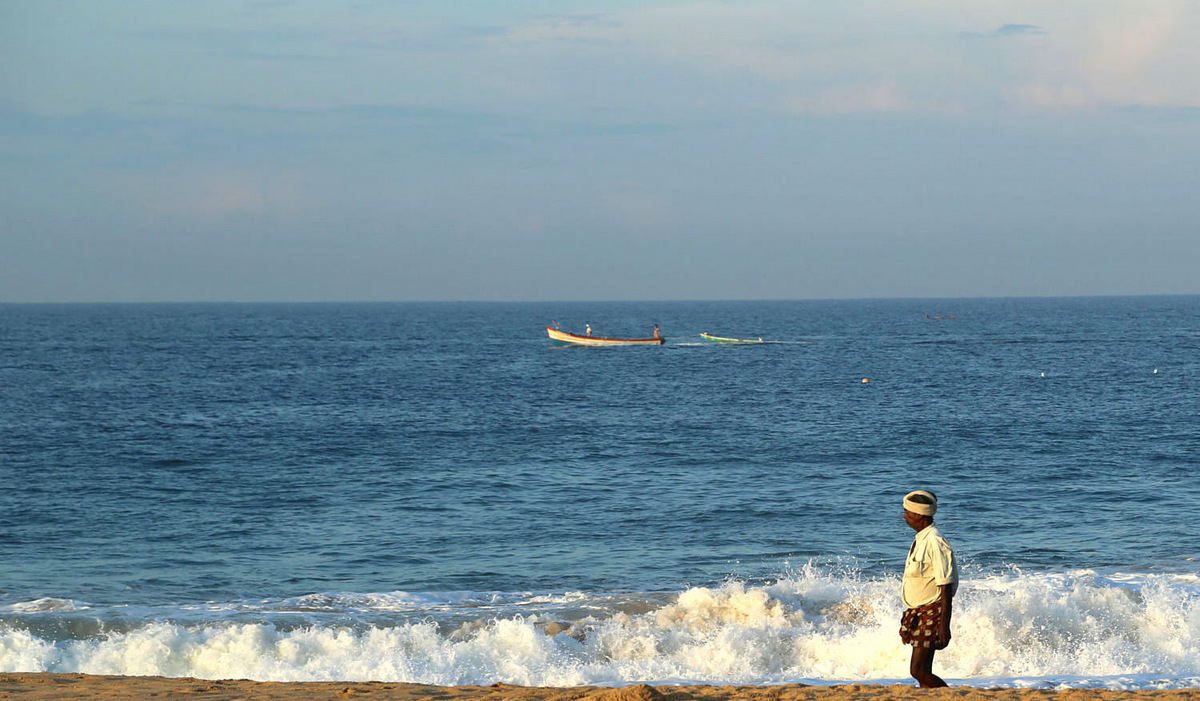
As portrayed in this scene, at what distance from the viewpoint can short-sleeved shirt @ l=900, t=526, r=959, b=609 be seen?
9.20 m

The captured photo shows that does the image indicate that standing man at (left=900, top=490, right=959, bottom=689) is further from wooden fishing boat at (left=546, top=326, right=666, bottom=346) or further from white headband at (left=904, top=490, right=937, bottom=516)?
wooden fishing boat at (left=546, top=326, right=666, bottom=346)

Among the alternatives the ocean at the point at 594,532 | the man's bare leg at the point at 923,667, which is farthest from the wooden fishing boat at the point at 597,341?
the man's bare leg at the point at 923,667

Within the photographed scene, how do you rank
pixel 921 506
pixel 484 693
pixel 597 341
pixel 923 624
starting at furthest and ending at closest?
pixel 597 341
pixel 484 693
pixel 923 624
pixel 921 506

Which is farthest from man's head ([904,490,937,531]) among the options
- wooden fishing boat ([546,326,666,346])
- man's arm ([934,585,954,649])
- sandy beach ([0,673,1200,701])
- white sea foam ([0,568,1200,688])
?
wooden fishing boat ([546,326,666,346])

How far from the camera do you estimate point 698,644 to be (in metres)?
15.3

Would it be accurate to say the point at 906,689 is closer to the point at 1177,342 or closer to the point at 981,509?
the point at 981,509

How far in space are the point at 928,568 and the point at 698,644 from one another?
21.5 ft

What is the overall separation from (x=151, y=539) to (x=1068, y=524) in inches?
807

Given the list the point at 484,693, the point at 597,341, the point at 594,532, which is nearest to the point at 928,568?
the point at 484,693

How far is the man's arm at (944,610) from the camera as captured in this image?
927 cm

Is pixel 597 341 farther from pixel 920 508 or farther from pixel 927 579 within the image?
pixel 920 508

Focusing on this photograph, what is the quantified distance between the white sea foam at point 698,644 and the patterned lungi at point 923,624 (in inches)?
144

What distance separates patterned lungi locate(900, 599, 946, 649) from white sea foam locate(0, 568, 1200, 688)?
3667mm

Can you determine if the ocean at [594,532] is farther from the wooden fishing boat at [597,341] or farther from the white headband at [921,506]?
the wooden fishing boat at [597,341]
